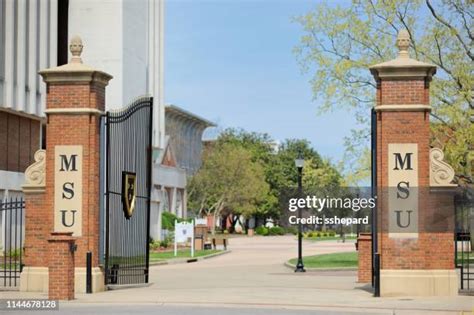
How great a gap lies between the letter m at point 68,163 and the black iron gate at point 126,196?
0.86 metres

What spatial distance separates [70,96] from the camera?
72.2 feet

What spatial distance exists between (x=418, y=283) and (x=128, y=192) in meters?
7.47

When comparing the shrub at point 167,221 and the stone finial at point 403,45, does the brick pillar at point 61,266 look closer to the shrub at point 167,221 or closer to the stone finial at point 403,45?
the stone finial at point 403,45

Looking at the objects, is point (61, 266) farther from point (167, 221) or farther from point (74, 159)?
point (167, 221)

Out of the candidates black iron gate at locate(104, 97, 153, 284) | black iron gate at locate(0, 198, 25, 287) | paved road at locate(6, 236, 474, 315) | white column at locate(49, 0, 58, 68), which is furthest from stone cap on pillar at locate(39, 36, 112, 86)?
white column at locate(49, 0, 58, 68)

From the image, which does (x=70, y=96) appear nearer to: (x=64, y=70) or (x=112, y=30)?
(x=64, y=70)

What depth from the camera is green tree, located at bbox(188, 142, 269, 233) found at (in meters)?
95.8

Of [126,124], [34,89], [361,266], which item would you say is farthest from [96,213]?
[34,89]

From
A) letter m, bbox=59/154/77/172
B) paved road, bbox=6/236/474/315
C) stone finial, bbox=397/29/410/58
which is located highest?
stone finial, bbox=397/29/410/58

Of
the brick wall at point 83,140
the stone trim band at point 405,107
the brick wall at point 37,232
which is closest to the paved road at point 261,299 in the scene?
the brick wall at point 37,232

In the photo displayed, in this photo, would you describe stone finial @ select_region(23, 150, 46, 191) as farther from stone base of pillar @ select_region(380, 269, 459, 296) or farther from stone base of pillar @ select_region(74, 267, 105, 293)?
stone base of pillar @ select_region(380, 269, 459, 296)

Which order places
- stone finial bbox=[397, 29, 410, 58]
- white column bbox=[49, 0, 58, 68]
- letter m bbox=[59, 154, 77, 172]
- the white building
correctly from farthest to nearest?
white column bbox=[49, 0, 58, 68] < the white building < letter m bbox=[59, 154, 77, 172] < stone finial bbox=[397, 29, 410, 58]

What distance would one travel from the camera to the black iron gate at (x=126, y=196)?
→ 2278 centimetres

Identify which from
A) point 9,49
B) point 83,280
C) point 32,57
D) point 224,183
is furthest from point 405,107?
point 224,183
